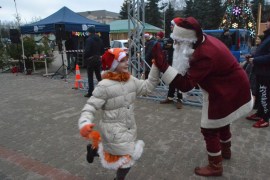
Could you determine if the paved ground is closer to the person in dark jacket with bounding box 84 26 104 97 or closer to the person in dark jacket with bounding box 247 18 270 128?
the person in dark jacket with bounding box 247 18 270 128

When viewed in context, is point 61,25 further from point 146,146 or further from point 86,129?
point 86,129

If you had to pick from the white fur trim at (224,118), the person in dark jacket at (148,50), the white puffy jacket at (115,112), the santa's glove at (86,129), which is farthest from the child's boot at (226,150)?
the person in dark jacket at (148,50)

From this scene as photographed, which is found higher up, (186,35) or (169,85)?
(186,35)

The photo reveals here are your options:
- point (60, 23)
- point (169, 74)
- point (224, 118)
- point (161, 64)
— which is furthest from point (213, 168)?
point (60, 23)

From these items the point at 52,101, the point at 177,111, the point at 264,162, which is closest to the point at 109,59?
the point at 264,162

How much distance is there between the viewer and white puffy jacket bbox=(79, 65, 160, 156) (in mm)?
2619

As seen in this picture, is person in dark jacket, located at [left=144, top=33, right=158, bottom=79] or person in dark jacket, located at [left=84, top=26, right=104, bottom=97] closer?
person in dark jacket, located at [left=144, top=33, right=158, bottom=79]

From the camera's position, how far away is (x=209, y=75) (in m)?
2.88

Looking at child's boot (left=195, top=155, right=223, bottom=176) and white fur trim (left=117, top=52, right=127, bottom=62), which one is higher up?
white fur trim (left=117, top=52, right=127, bottom=62)

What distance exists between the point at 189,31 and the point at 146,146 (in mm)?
2243

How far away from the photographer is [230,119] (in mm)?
3053

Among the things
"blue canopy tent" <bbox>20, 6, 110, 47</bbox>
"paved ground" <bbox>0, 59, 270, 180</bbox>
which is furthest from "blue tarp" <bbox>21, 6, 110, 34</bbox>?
"paved ground" <bbox>0, 59, 270, 180</bbox>

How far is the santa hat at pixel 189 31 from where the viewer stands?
2781 mm

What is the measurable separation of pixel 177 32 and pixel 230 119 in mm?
1207
